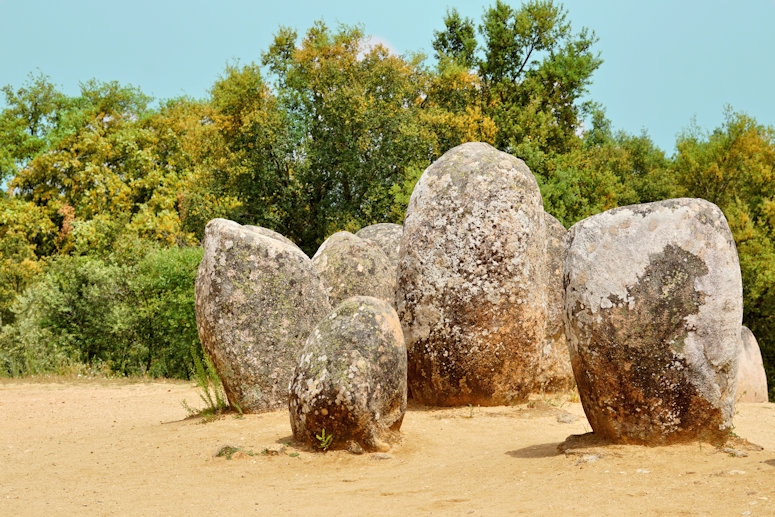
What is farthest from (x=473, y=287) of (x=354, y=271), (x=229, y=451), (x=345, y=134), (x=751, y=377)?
(x=345, y=134)

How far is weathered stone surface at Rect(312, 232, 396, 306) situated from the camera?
46.9 feet

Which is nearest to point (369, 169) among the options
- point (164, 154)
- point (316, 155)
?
point (316, 155)

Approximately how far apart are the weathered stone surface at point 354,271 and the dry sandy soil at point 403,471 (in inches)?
113

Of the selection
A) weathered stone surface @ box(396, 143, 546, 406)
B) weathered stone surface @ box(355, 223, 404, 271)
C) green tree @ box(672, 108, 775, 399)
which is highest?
green tree @ box(672, 108, 775, 399)

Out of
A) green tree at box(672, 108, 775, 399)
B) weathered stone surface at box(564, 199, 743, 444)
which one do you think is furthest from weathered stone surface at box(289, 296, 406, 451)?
green tree at box(672, 108, 775, 399)

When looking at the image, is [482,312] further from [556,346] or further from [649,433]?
[649,433]

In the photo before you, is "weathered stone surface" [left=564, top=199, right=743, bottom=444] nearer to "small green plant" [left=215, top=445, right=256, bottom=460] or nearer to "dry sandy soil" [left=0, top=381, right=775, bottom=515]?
"dry sandy soil" [left=0, top=381, right=775, bottom=515]

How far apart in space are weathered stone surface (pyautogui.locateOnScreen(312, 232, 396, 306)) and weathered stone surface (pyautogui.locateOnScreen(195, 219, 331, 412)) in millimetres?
2194

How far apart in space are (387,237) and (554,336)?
13.6 ft

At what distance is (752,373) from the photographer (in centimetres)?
1591

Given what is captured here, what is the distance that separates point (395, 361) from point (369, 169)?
19868 millimetres

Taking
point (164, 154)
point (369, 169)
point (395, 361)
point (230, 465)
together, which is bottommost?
point (230, 465)

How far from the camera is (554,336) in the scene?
1380cm

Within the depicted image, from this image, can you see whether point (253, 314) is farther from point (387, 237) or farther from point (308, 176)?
point (308, 176)
